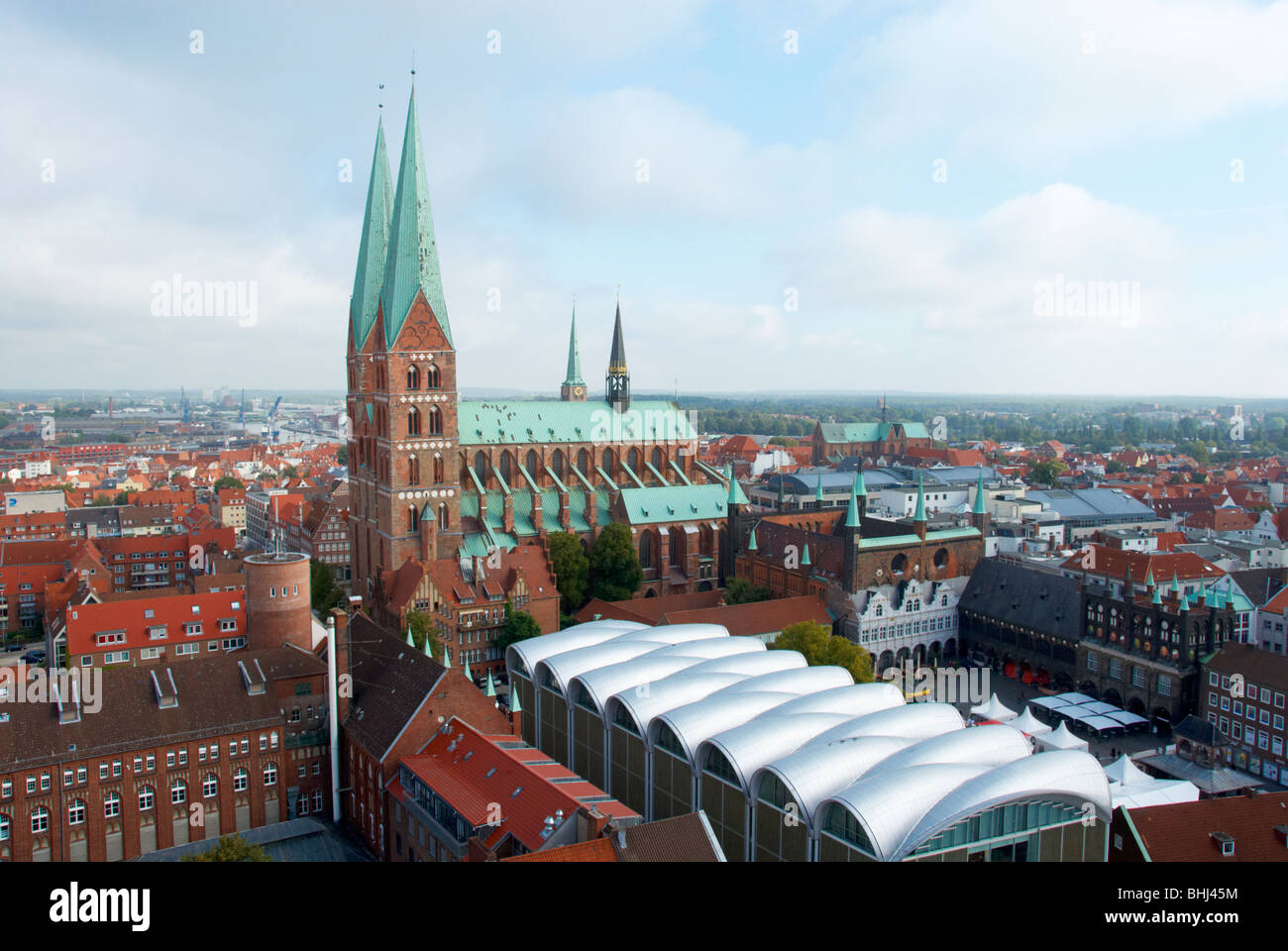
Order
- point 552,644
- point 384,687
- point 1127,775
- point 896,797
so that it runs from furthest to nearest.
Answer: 1. point 552,644
2. point 384,687
3. point 1127,775
4. point 896,797

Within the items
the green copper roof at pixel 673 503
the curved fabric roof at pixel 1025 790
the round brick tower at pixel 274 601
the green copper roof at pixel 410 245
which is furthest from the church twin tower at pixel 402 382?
the curved fabric roof at pixel 1025 790

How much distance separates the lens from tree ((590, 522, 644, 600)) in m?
79.6

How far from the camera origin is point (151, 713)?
138 feet

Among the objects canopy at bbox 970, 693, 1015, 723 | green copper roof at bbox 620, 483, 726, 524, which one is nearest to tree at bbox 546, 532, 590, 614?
green copper roof at bbox 620, 483, 726, 524

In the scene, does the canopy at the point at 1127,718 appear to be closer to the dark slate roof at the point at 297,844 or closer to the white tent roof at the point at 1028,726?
the white tent roof at the point at 1028,726

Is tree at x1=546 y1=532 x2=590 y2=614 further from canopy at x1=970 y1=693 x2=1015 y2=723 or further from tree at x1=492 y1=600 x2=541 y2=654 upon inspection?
canopy at x1=970 y1=693 x2=1015 y2=723

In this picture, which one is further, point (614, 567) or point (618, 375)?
point (618, 375)

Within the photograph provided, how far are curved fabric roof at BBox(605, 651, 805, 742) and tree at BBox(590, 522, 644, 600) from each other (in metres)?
30.2

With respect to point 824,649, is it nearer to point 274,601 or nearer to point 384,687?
point 384,687

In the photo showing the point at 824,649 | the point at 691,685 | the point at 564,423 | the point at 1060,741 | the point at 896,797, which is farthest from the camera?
the point at 564,423

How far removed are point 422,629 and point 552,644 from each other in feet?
47.2

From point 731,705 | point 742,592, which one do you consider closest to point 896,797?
point 731,705

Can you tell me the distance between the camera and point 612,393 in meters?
108

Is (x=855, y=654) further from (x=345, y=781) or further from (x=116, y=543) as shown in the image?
(x=116, y=543)
